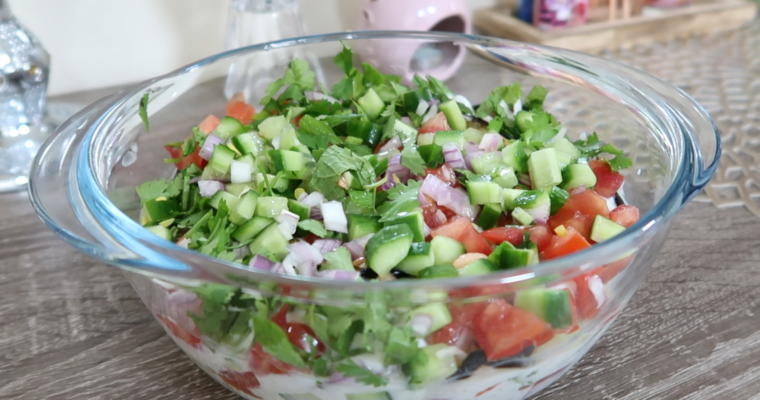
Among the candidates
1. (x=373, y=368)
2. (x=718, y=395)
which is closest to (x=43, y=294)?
(x=373, y=368)

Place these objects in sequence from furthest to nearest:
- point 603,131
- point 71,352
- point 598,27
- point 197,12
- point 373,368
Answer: point 598,27 → point 197,12 → point 603,131 → point 71,352 → point 373,368

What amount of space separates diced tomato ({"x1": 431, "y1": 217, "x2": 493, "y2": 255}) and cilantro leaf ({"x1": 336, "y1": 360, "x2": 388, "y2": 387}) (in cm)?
20

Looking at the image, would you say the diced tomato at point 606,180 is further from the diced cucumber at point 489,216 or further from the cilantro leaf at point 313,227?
the cilantro leaf at point 313,227

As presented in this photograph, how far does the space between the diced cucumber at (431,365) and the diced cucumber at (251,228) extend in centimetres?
26

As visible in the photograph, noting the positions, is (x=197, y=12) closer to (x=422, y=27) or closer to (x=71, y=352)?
(x=422, y=27)

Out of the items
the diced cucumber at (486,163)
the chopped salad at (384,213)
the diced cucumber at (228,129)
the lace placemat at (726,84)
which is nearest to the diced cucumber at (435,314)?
the chopped salad at (384,213)

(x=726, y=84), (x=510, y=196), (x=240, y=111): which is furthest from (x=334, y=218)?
(x=726, y=84)

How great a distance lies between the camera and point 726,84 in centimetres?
164

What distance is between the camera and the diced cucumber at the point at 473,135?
3.28 ft

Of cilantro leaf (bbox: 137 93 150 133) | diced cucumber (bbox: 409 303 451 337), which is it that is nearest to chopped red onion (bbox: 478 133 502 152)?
diced cucumber (bbox: 409 303 451 337)

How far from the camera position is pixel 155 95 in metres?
1.07

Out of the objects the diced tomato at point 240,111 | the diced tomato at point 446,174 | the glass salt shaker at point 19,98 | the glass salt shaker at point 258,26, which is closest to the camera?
the diced tomato at point 446,174

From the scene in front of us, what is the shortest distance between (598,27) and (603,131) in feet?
2.69

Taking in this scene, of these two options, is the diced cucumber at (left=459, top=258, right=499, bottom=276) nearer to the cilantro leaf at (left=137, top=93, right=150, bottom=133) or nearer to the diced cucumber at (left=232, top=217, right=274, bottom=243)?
the diced cucumber at (left=232, top=217, right=274, bottom=243)
